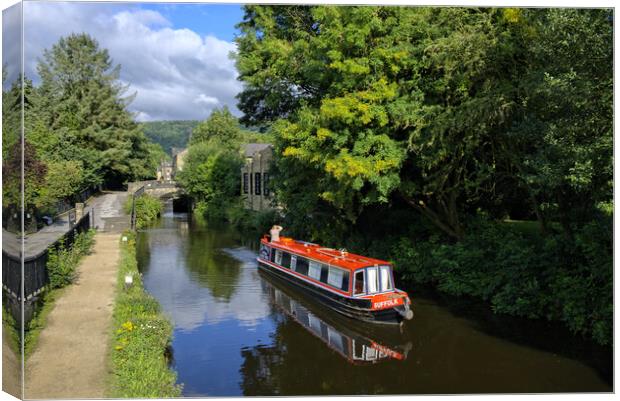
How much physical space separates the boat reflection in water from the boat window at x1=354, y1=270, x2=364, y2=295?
93 centimetres

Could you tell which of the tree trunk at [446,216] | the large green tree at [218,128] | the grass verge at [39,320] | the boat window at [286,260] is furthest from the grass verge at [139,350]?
the large green tree at [218,128]

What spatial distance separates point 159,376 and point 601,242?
11090mm

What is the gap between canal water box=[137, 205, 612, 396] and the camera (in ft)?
38.5

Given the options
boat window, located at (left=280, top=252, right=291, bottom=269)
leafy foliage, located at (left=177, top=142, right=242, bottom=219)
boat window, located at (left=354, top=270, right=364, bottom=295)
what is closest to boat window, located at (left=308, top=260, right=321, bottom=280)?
boat window, located at (left=280, top=252, right=291, bottom=269)

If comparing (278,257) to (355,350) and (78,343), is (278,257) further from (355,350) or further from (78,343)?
(78,343)

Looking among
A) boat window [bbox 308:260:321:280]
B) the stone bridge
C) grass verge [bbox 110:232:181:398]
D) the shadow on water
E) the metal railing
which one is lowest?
the shadow on water

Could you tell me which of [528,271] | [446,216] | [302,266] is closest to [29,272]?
[302,266]

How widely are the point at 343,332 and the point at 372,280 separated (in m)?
1.84

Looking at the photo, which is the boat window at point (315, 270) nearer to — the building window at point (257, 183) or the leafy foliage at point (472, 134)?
the leafy foliage at point (472, 134)

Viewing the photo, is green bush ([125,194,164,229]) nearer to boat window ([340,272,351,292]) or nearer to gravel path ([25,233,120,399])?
gravel path ([25,233,120,399])

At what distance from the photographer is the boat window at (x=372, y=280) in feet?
54.9

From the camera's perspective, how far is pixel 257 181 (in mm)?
44469

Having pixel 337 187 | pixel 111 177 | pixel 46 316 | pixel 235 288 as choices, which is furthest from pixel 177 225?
pixel 46 316

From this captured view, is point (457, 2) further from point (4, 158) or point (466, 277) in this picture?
point (466, 277)
